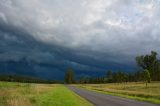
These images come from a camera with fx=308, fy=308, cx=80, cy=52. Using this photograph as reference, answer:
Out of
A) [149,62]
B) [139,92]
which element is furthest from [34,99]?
[149,62]

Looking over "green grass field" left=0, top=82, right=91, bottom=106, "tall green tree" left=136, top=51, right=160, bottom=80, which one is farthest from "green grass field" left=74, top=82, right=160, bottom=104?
"tall green tree" left=136, top=51, right=160, bottom=80

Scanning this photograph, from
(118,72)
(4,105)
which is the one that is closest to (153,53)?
(118,72)

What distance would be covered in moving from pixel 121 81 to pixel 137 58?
96.0 feet

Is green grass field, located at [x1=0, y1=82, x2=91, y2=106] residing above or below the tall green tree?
below

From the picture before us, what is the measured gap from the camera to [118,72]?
16850 centimetres

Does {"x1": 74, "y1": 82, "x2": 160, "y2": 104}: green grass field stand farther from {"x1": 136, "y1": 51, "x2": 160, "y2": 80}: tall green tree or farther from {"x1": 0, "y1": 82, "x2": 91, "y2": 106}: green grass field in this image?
{"x1": 136, "y1": 51, "x2": 160, "y2": 80}: tall green tree

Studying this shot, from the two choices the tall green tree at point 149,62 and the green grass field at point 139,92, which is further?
the tall green tree at point 149,62

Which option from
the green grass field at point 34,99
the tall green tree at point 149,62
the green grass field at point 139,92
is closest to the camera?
the green grass field at point 34,99

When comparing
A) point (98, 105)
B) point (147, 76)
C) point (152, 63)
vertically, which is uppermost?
point (152, 63)

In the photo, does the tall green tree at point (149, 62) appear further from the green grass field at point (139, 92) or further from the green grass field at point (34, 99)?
the green grass field at point (34, 99)

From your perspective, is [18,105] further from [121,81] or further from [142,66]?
[121,81]

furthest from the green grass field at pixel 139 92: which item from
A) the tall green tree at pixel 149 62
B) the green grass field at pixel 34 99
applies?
the tall green tree at pixel 149 62

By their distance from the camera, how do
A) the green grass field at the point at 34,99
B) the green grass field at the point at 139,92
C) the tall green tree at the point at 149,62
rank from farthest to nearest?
the tall green tree at the point at 149,62
the green grass field at the point at 139,92
the green grass field at the point at 34,99

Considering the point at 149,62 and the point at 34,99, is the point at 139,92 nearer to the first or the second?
the point at 34,99
